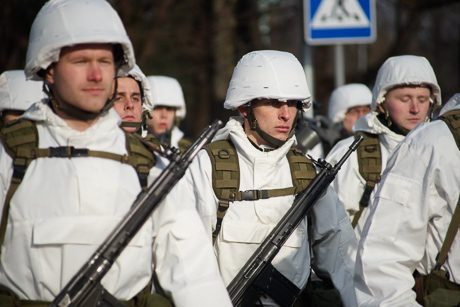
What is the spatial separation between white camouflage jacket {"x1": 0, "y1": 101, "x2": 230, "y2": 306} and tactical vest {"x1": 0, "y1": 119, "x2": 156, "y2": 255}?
23 millimetres

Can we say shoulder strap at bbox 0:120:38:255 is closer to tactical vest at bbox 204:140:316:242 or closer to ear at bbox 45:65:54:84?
ear at bbox 45:65:54:84

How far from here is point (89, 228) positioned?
9.75ft

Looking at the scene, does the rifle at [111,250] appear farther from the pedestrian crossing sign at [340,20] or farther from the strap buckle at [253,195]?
the pedestrian crossing sign at [340,20]

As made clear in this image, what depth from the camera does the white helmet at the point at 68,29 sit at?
3033 millimetres

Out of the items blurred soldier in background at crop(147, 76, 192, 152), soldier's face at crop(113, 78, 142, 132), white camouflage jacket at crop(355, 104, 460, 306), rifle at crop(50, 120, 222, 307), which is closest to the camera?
rifle at crop(50, 120, 222, 307)

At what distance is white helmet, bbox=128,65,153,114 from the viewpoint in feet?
17.0

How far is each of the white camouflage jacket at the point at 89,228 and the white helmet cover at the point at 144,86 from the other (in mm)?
1972

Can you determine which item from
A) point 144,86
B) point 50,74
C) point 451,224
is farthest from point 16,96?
point 451,224

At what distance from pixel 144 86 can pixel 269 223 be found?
161 cm

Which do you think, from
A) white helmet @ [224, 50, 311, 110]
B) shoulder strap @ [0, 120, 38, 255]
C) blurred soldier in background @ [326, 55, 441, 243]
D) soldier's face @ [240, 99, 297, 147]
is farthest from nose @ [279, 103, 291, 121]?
shoulder strap @ [0, 120, 38, 255]

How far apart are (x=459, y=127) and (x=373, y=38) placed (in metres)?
4.15

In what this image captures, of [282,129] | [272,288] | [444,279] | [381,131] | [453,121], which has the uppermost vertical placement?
[453,121]

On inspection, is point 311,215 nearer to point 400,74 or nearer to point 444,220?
point 444,220

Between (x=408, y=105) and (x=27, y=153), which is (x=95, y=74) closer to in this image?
(x=27, y=153)
